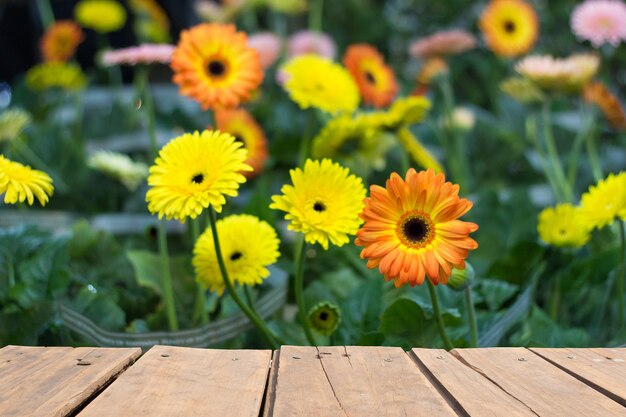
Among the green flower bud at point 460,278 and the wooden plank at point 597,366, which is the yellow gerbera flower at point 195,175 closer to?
the green flower bud at point 460,278

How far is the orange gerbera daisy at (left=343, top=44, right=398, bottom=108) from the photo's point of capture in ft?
6.47

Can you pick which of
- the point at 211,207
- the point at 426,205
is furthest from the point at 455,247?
the point at 211,207

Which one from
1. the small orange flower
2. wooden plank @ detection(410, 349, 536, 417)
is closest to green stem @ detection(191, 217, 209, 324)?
wooden plank @ detection(410, 349, 536, 417)

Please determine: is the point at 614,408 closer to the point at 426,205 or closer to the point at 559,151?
the point at 426,205

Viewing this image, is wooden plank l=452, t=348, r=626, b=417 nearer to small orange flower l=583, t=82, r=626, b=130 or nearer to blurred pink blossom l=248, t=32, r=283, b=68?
small orange flower l=583, t=82, r=626, b=130

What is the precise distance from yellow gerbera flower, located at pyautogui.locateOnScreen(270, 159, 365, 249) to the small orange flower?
1284 mm

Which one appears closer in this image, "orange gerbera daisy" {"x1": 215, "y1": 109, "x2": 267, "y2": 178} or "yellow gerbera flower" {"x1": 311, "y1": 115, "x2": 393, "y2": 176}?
"yellow gerbera flower" {"x1": 311, "y1": 115, "x2": 393, "y2": 176}

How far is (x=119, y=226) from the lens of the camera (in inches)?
92.8

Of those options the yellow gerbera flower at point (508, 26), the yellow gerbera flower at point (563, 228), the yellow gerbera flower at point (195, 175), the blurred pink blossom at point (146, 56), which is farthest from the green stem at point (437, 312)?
the yellow gerbera flower at point (508, 26)

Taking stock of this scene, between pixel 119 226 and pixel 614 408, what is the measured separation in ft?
5.62

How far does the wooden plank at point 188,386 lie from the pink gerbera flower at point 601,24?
1.58m

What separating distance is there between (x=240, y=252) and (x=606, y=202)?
0.55 metres

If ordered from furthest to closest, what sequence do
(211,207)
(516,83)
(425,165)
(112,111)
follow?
(112,111) → (516,83) → (425,165) → (211,207)

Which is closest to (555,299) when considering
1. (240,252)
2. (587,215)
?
(587,215)
